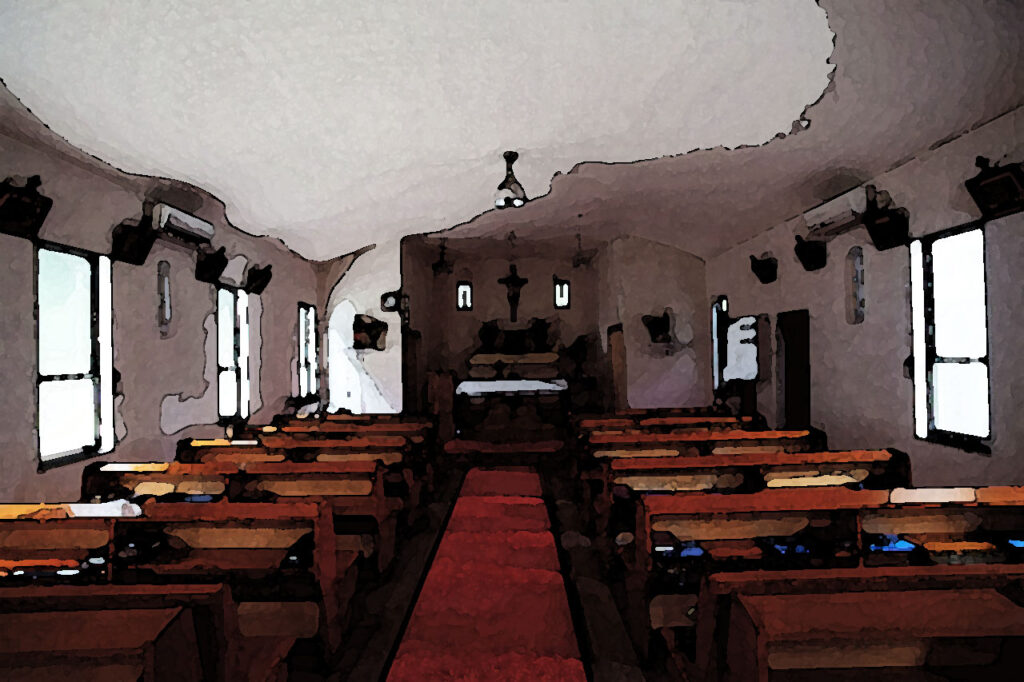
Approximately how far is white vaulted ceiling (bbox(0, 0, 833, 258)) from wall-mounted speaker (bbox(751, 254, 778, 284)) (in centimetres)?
236

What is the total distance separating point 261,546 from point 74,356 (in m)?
2.56

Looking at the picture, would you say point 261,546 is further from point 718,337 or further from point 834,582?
point 718,337

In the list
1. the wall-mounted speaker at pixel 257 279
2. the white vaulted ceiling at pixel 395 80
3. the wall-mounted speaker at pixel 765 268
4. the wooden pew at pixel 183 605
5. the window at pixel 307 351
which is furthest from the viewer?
the window at pixel 307 351

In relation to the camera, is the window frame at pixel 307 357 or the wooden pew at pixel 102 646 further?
the window frame at pixel 307 357

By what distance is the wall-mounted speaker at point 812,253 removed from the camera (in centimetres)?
512

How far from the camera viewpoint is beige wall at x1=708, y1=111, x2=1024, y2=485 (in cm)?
312

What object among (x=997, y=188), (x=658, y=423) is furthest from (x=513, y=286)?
(x=997, y=188)

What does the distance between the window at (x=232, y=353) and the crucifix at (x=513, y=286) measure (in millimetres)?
4271

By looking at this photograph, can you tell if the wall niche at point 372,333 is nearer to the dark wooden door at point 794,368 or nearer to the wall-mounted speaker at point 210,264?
the wall-mounted speaker at point 210,264

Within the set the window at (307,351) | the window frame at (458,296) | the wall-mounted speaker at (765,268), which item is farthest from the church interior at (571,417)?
the window frame at (458,296)

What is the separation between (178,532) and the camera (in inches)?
80.4

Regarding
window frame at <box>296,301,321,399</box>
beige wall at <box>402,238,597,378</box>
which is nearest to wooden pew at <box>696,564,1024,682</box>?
window frame at <box>296,301,321,399</box>

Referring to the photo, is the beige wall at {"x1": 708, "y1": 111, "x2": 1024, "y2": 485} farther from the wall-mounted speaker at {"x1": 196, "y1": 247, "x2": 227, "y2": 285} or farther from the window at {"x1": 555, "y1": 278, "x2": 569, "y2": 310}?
the wall-mounted speaker at {"x1": 196, "y1": 247, "x2": 227, "y2": 285}

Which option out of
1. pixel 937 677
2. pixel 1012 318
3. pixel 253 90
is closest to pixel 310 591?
pixel 937 677
